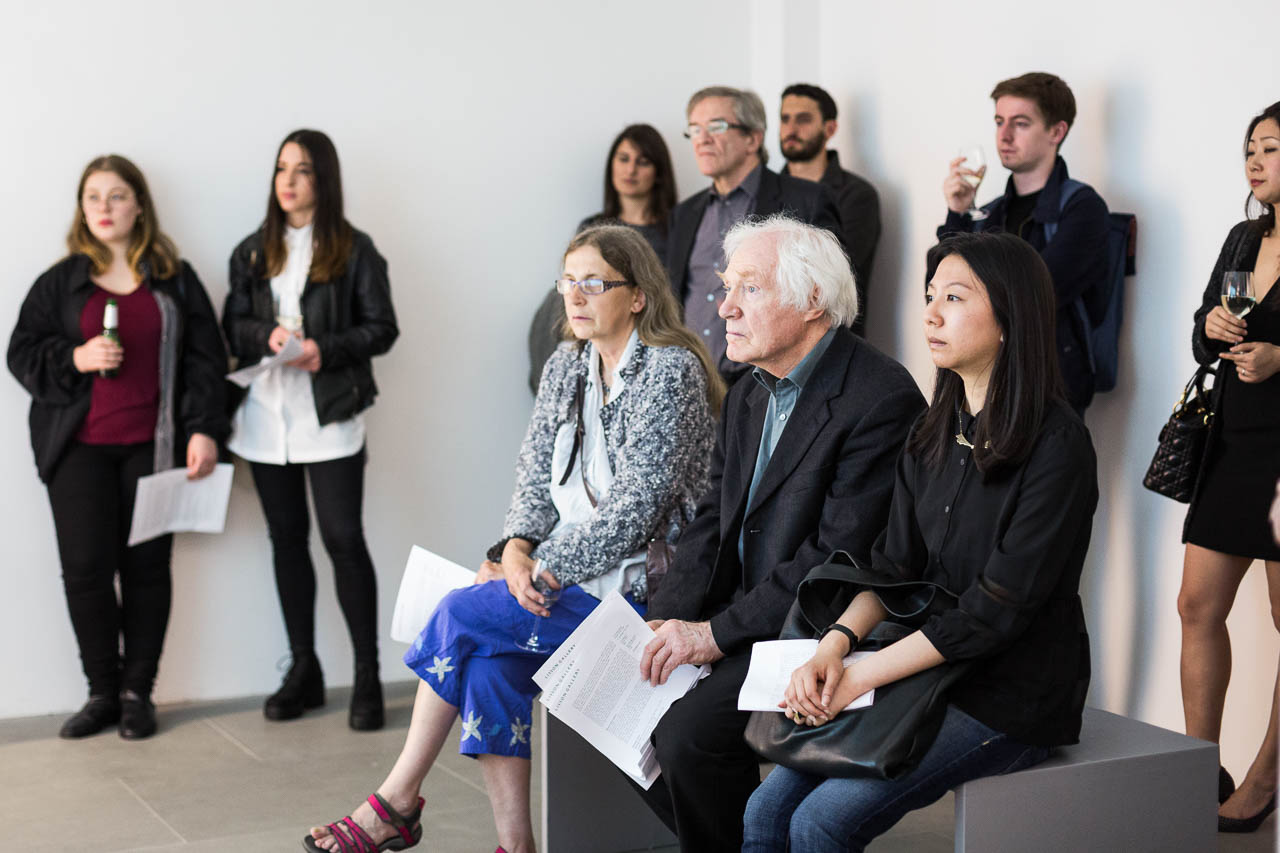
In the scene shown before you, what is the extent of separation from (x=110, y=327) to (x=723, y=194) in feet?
6.41

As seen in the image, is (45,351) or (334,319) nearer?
(45,351)

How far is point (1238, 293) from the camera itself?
9.59ft

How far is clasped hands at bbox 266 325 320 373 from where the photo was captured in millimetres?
4332

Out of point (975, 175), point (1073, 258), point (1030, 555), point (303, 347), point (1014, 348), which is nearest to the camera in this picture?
point (1030, 555)

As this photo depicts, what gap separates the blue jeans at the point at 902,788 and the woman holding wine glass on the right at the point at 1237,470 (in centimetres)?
123

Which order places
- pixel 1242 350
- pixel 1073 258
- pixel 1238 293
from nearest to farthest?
pixel 1238 293
pixel 1242 350
pixel 1073 258

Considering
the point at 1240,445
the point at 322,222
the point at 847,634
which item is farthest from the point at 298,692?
the point at 1240,445

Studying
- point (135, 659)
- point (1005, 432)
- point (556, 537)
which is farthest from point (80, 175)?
point (1005, 432)

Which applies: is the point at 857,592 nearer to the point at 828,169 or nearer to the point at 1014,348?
the point at 1014,348

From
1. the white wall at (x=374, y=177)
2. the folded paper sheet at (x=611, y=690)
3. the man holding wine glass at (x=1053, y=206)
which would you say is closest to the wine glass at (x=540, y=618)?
the folded paper sheet at (x=611, y=690)

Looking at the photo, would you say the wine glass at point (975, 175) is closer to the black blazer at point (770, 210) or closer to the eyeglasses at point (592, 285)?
the black blazer at point (770, 210)

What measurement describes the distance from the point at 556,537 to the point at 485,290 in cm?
218

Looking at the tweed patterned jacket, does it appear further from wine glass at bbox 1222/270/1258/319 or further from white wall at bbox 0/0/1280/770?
white wall at bbox 0/0/1280/770

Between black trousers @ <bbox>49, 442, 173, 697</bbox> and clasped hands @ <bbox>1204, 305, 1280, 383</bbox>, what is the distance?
3.10 meters
